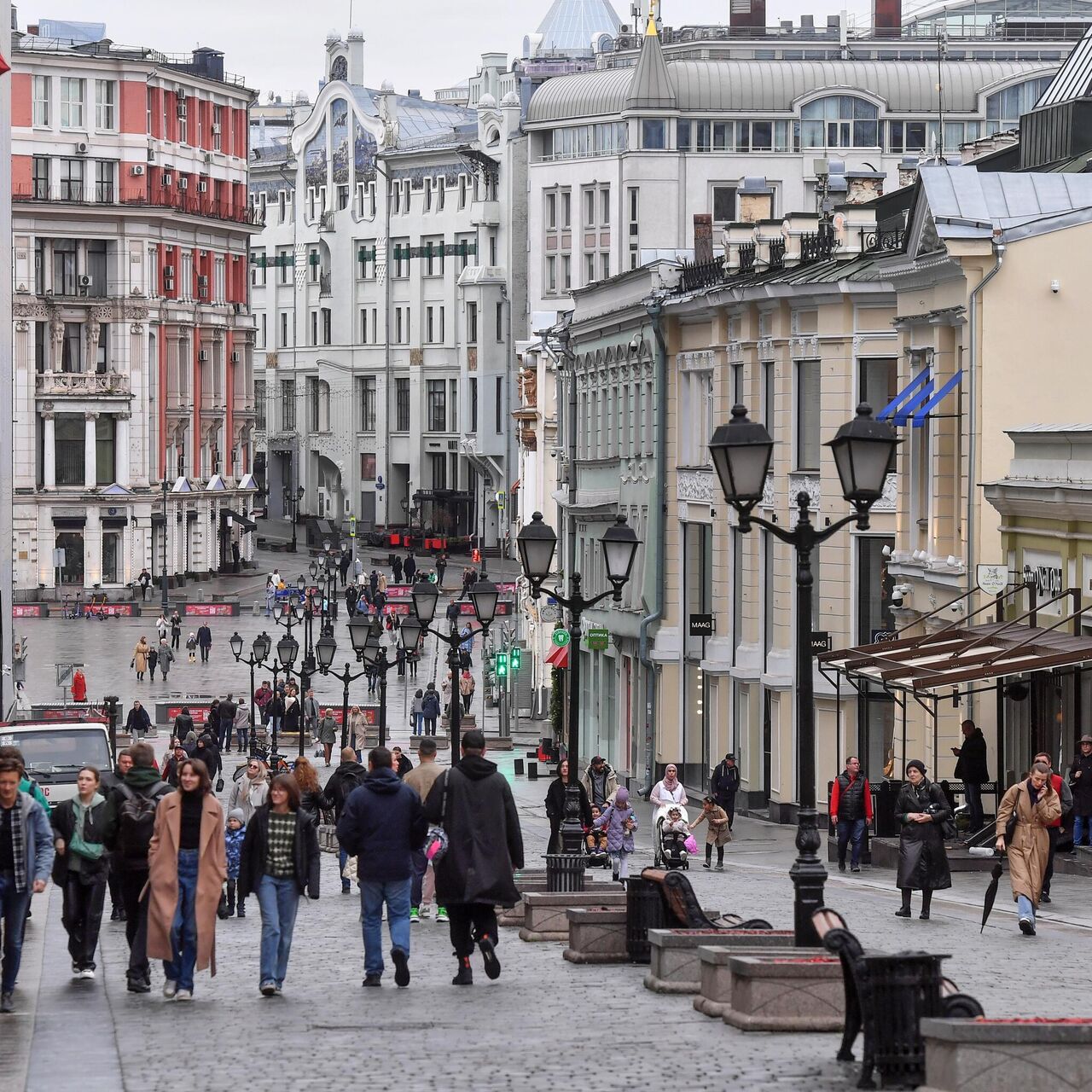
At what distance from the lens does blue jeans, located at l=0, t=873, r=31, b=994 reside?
14555mm

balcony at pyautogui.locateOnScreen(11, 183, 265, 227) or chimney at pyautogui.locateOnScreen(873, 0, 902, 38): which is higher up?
chimney at pyautogui.locateOnScreen(873, 0, 902, 38)

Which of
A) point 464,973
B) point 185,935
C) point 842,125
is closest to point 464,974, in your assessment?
point 464,973

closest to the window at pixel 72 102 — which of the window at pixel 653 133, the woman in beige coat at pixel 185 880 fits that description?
the window at pixel 653 133

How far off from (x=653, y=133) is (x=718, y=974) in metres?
91.3

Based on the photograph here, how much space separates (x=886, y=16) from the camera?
108375 mm

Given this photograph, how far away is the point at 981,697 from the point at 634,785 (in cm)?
1561

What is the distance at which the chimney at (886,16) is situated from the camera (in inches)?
4240

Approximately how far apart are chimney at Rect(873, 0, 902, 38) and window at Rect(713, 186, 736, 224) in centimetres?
1082

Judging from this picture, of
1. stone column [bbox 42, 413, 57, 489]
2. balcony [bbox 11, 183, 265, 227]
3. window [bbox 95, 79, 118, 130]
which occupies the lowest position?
stone column [bbox 42, 413, 57, 489]

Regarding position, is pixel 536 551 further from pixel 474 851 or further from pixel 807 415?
pixel 807 415

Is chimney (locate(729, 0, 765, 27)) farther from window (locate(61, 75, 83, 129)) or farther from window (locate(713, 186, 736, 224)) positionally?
window (locate(61, 75, 83, 129))

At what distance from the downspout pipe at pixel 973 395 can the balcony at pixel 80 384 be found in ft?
254

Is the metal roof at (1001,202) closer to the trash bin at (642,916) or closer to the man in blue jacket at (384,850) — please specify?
the trash bin at (642,916)

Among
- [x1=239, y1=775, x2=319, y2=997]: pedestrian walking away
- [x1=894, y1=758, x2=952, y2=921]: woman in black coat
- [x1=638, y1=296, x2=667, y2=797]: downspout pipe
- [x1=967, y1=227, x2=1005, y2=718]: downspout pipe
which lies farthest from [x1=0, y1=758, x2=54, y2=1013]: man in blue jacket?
[x1=638, y1=296, x2=667, y2=797]: downspout pipe
